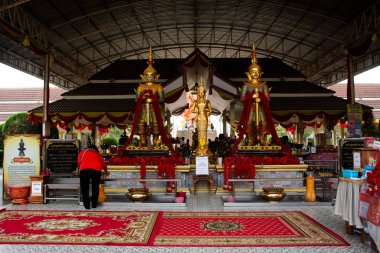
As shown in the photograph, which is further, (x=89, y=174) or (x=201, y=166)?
(x=201, y=166)

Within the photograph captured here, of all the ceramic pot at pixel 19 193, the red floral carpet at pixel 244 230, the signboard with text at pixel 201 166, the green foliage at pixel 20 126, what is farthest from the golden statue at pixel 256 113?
the green foliage at pixel 20 126

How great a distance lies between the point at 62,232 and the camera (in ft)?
16.0

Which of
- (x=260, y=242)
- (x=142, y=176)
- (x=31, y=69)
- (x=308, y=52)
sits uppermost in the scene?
(x=308, y=52)

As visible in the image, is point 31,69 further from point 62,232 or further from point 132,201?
point 62,232

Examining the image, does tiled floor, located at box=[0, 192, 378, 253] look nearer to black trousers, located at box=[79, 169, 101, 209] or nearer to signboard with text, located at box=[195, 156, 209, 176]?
black trousers, located at box=[79, 169, 101, 209]

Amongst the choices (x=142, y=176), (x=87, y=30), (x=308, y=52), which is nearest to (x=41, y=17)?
(x=87, y=30)

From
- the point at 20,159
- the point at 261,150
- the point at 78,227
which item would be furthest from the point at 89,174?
the point at 261,150

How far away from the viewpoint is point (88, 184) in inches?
262

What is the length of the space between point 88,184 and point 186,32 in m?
15.7

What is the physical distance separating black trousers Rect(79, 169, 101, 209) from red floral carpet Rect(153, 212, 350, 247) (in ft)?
4.89

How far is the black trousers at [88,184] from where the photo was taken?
6590mm

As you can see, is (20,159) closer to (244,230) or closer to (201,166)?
(201,166)

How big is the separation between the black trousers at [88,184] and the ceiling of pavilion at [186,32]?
5.75 metres

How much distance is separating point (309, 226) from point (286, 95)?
42.9ft
